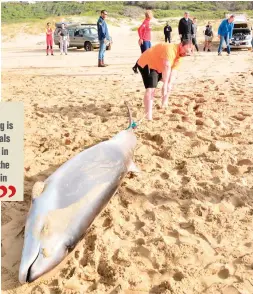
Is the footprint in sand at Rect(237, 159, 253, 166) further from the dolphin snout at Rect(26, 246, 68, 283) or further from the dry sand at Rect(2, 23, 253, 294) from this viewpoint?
the dolphin snout at Rect(26, 246, 68, 283)

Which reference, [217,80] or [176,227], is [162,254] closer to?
[176,227]

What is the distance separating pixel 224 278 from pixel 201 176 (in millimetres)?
1719

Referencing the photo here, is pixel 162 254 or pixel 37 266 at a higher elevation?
pixel 37 266

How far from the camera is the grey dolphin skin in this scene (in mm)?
2834

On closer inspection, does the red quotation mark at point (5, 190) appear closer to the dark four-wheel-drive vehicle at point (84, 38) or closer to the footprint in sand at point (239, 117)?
the footprint in sand at point (239, 117)

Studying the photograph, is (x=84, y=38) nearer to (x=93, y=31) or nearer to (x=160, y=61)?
(x=93, y=31)

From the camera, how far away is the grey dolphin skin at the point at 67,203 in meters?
2.83

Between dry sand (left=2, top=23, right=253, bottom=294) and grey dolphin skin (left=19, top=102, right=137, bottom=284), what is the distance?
264 mm

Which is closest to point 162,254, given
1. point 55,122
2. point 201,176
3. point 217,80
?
point 201,176

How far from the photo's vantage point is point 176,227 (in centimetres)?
377

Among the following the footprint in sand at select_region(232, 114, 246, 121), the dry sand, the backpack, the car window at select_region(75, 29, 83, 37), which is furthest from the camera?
the car window at select_region(75, 29, 83, 37)

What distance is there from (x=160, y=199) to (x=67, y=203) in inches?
48.2

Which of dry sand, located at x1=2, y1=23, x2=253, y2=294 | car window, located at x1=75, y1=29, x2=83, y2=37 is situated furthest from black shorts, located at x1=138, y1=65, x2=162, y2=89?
car window, located at x1=75, y1=29, x2=83, y2=37

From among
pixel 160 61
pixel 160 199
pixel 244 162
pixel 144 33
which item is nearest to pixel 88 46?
pixel 144 33
